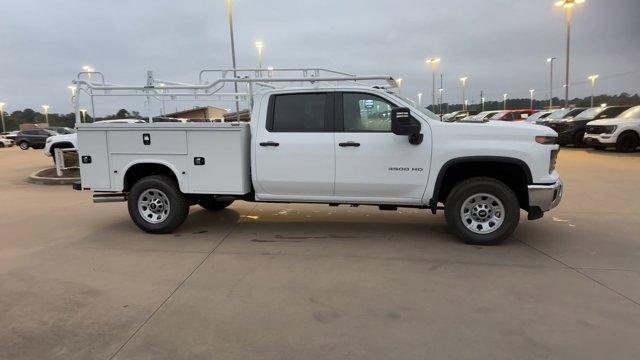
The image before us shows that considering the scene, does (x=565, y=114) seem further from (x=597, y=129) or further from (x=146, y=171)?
(x=146, y=171)

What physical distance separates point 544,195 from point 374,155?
2105mm

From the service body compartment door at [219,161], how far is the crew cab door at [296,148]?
7.4 inches

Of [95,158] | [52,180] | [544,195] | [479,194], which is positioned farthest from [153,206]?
[52,180]

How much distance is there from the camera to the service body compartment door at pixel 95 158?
6.66 meters

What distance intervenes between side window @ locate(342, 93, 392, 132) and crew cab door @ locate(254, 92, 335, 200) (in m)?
0.22

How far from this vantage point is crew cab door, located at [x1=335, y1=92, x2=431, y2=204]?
5914 mm

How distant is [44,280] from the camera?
4926 mm

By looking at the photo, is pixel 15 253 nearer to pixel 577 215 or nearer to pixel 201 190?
pixel 201 190

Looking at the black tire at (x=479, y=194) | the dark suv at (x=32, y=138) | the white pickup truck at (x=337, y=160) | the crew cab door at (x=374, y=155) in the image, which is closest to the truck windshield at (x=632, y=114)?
the white pickup truck at (x=337, y=160)

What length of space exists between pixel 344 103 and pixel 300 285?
2571mm

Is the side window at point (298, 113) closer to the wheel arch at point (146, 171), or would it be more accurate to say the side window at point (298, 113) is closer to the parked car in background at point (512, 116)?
the wheel arch at point (146, 171)

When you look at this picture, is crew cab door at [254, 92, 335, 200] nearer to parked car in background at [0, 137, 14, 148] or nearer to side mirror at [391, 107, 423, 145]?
side mirror at [391, 107, 423, 145]

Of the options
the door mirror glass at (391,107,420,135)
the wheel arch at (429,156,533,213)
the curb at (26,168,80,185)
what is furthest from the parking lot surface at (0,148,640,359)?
the curb at (26,168,80,185)

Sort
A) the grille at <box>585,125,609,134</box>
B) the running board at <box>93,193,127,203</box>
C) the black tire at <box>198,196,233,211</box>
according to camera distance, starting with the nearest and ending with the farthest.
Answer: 1. the running board at <box>93,193,127,203</box>
2. the black tire at <box>198,196,233,211</box>
3. the grille at <box>585,125,609,134</box>
